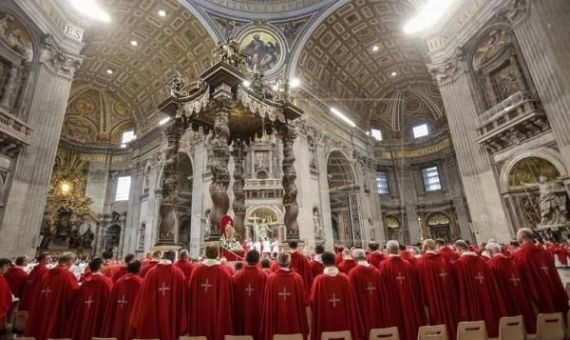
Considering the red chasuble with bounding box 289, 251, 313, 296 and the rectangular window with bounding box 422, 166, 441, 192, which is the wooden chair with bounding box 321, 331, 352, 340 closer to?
the red chasuble with bounding box 289, 251, 313, 296

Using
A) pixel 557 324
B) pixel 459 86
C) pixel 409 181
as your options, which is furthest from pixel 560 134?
pixel 409 181

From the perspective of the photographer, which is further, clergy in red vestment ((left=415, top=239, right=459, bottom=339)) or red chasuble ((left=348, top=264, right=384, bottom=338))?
clergy in red vestment ((left=415, top=239, right=459, bottom=339))

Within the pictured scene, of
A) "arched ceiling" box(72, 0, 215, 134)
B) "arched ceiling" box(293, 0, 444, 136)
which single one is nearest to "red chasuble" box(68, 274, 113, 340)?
"arched ceiling" box(72, 0, 215, 134)

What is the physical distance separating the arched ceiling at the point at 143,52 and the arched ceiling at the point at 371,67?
21.5 feet

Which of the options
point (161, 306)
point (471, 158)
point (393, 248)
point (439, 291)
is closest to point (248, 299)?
point (161, 306)

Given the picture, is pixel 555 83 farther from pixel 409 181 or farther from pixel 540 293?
pixel 409 181

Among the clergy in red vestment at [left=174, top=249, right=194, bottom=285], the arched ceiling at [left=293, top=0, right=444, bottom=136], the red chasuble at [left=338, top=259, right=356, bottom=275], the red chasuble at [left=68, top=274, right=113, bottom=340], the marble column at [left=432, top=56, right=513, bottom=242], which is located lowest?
the red chasuble at [left=68, top=274, right=113, bottom=340]

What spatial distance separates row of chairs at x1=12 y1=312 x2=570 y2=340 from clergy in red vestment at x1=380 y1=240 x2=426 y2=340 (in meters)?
0.67

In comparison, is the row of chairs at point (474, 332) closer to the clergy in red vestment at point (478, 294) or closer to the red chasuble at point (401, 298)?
the clergy in red vestment at point (478, 294)

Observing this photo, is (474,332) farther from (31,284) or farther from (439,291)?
(31,284)

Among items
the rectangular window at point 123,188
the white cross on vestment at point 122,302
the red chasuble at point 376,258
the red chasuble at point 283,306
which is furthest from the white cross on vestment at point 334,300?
the rectangular window at point 123,188

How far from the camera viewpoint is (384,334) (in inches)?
109

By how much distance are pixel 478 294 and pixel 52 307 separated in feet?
18.1

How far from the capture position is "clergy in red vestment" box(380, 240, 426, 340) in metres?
3.53
